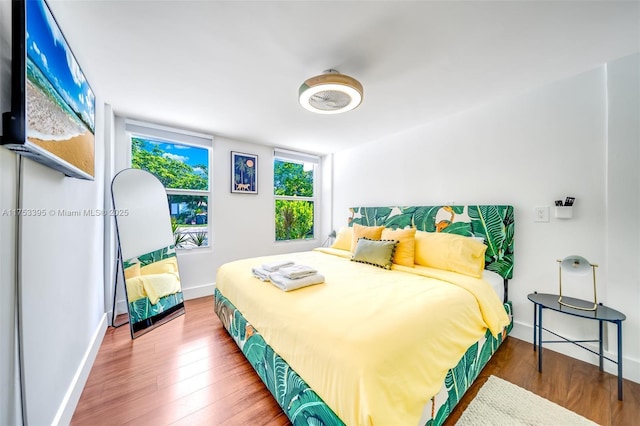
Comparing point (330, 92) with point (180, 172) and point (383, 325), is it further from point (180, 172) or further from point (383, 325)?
point (180, 172)

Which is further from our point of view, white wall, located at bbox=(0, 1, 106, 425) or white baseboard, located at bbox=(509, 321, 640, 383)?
white baseboard, located at bbox=(509, 321, 640, 383)

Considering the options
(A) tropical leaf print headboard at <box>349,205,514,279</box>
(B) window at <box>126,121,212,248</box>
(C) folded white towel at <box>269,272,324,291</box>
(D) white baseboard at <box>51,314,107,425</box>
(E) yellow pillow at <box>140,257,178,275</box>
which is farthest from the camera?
(B) window at <box>126,121,212,248</box>

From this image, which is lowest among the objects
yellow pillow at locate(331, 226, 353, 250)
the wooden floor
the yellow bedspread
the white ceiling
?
the wooden floor

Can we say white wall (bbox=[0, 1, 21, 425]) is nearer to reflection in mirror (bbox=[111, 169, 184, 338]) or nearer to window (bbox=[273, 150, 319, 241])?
reflection in mirror (bbox=[111, 169, 184, 338])

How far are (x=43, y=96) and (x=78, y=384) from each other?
1.70 m

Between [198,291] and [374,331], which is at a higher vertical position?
[374,331]

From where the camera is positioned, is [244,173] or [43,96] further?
[244,173]

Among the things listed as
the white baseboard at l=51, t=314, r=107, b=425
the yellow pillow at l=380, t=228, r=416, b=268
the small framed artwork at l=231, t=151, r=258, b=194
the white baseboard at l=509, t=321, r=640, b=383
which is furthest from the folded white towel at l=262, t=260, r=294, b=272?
A: the white baseboard at l=509, t=321, r=640, b=383

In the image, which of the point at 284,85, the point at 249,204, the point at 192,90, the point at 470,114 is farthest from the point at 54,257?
the point at 470,114

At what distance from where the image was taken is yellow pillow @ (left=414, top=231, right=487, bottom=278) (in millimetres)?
2146

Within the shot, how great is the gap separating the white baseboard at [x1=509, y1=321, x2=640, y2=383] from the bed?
152mm

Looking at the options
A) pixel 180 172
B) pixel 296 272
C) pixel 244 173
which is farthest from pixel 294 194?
pixel 296 272

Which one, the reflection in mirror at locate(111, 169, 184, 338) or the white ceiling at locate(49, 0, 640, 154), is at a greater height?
the white ceiling at locate(49, 0, 640, 154)

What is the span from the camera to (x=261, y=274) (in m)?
2.00
